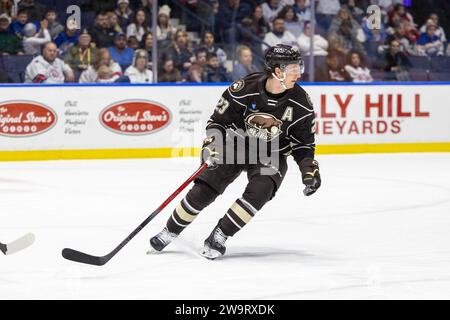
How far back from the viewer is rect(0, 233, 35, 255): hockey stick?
4824 millimetres

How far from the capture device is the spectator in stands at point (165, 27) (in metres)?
9.76

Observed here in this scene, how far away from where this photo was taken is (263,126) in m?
4.89

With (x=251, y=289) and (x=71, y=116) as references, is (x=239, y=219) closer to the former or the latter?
(x=251, y=289)

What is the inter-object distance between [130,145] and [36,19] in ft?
4.55

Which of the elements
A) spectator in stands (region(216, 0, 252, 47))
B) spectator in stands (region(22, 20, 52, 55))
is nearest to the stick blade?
spectator in stands (region(22, 20, 52, 55))

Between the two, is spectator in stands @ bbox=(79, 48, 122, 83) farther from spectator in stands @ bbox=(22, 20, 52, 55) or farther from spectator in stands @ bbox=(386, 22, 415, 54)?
spectator in stands @ bbox=(386, 22, 415, 54)

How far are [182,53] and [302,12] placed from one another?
127 cm

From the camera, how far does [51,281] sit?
4.31m

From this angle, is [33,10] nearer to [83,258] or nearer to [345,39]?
[345,39]

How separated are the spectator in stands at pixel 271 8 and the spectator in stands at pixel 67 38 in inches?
75.8

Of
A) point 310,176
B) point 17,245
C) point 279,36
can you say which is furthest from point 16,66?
point 310,176

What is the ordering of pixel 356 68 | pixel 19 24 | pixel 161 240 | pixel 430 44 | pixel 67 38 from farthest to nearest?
pixel 430 44 → pixel 356 68 → pixel 67 38 → pixel 19 24 → pixel 161 240

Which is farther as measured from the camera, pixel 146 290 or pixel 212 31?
→ pixel 212 31
